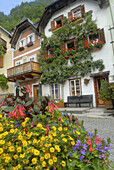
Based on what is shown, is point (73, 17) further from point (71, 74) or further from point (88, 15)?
point (71, 74)

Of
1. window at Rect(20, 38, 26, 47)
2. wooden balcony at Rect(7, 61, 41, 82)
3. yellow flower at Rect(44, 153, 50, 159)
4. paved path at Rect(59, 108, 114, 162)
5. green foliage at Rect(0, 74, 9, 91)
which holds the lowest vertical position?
paved path at Rect(59, 108, 114, 162)

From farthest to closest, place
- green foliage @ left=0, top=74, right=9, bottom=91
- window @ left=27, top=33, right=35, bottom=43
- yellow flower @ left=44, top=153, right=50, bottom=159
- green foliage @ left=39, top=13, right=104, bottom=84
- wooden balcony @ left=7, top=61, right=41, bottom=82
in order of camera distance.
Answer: green foliage @ left=0, top=74, right=9, bottom=91, window @ left=27, top=33, right=35, bottom=43, wooden balcony @ left=7, top=61, right=41, bottom=82, green foliage @ left=39, top=13, right=104, bottom=84, yellow flower @ left=44, top=153, right=50, bottom=159

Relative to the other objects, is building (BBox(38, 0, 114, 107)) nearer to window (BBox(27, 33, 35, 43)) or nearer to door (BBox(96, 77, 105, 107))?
door (BBox(96, 77, 105, 107))

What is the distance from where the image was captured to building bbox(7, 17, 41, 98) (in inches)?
480

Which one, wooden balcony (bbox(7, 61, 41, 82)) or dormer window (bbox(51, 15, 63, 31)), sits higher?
dormer window (bbox(51, 15, 63, 31))

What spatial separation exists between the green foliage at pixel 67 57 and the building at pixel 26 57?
125 centimetres

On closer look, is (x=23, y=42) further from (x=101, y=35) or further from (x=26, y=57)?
(x=101, y=35)

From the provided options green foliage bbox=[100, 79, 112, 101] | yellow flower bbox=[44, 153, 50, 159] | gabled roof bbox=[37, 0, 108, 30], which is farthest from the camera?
gabled roof bbox=[37, 0, 108, 30]

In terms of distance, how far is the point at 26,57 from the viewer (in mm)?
14578

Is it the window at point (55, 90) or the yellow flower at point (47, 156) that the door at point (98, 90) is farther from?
the yellow flower at point (47, 156)

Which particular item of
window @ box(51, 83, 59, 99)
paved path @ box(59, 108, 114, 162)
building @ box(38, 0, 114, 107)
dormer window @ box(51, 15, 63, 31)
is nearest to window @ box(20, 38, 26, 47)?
building @ box(38, 0, 114, 107)

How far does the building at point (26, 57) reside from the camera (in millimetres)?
12189

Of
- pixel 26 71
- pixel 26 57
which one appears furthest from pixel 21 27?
pixel 26 71

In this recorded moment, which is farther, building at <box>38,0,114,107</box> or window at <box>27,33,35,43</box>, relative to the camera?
window at <box>27,33,35,43</box>
